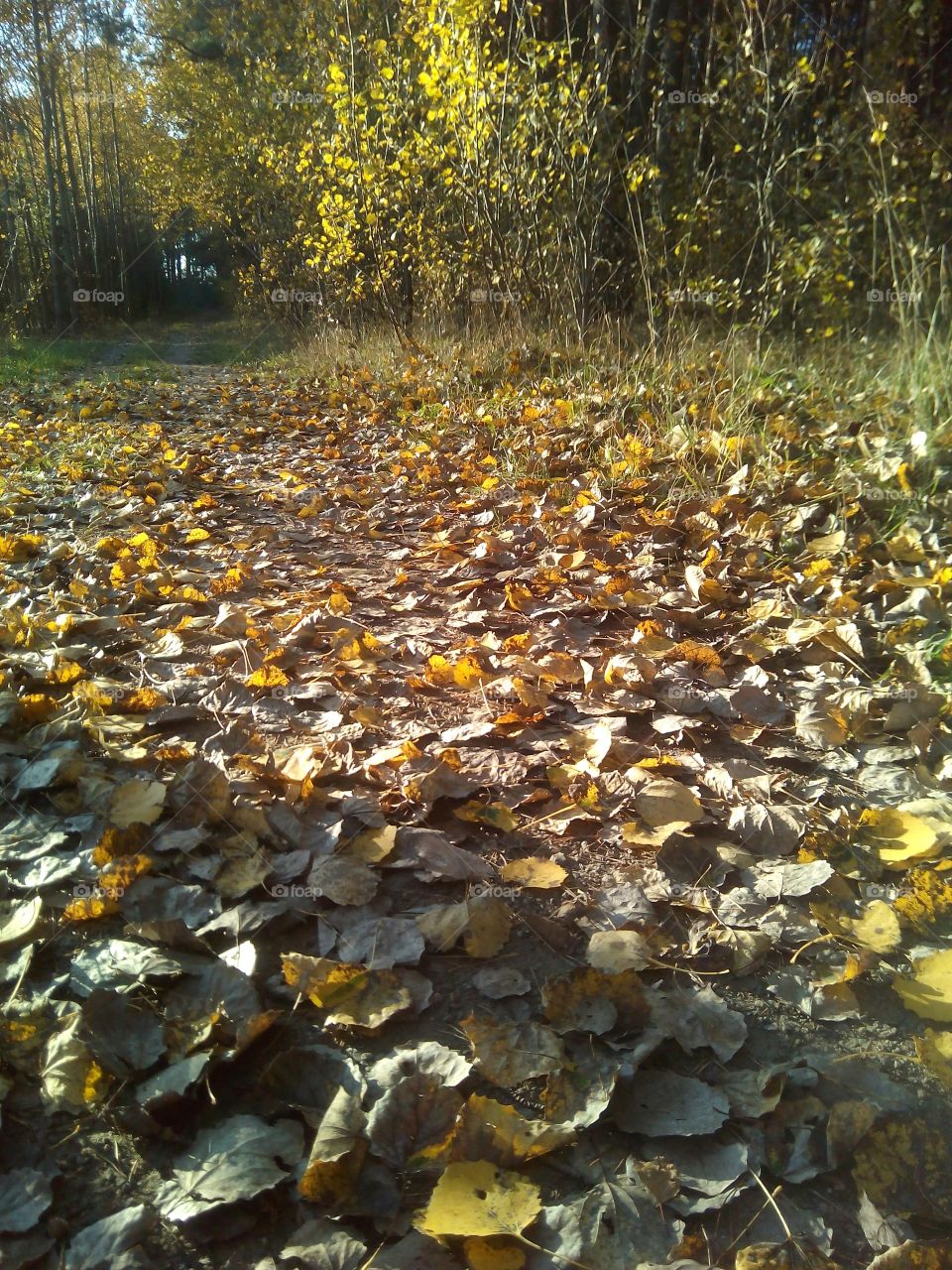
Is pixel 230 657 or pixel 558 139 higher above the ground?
pixel 558 139

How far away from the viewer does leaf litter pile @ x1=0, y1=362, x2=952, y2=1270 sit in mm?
1122

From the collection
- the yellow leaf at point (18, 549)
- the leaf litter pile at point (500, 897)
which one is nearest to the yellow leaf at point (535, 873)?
the leaf litter pile at point (500, 897)

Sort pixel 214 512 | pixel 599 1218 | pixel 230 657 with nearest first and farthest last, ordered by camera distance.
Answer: pixel 599 1218 → pixel 230 657 → pixel 214 512

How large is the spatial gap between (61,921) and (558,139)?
644 cm

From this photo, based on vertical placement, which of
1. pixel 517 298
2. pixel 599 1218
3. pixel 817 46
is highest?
pixel 817 46

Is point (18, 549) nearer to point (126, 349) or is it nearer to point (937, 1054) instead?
point (937, 1054)

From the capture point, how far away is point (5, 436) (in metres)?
6.57

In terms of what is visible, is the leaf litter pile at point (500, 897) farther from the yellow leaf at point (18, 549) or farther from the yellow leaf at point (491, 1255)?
the yellow leaf at point (18, 549)

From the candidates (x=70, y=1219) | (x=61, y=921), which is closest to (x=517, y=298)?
(x=61, y=921)

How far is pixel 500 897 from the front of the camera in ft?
5.43

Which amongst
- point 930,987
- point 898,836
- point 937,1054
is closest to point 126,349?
point 898,836

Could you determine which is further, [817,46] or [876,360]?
[817,46]

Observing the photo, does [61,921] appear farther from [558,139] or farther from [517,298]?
[517,298]

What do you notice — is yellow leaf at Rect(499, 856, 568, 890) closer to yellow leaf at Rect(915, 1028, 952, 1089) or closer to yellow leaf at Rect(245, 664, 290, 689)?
yellow leaf at Rect(915, 1028, 952, 1089)
